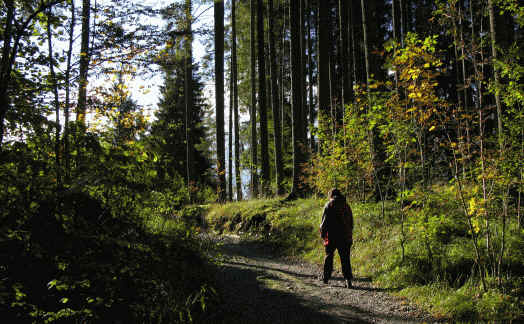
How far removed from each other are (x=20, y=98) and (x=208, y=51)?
543 inches

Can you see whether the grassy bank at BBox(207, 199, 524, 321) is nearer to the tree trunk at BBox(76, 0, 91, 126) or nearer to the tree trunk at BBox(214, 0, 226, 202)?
the tree trunk at BBox(76, 0, 91, 126)

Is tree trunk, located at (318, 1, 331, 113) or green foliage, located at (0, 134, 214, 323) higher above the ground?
tree trunk, located at (318, 1, 331, 113)

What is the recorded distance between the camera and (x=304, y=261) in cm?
784

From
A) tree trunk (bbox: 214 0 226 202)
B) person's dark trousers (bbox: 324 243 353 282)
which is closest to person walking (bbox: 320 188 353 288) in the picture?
person's dark trousers (bbox: 324 243 353 282)

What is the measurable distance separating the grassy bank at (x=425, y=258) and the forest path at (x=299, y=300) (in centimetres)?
39

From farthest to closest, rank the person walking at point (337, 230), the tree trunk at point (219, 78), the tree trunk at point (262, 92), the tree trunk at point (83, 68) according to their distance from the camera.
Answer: the tree trunk at point (262, 92) < the tree trunk at point (219, 78) < the person walking at point (337, 230) < the tree trunk at point (83, 68)

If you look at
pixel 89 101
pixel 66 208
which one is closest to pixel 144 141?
pixel 66 208

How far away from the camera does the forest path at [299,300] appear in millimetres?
4164

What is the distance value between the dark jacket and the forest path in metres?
0.91

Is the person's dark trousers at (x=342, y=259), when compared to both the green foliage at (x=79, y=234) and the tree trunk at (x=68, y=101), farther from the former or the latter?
the tree trunk at (x=68, y=101)

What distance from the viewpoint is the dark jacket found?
18.9 ft

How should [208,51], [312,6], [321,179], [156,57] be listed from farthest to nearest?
[312,6] < [208,51] < [321,179] < [156,57]

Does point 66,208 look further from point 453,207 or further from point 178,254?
point 453,207

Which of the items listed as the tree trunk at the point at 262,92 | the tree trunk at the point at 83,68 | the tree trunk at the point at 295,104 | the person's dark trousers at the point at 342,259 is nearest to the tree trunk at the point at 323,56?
the tree trunk at the point at 295,104
